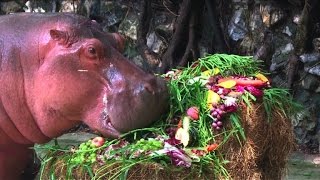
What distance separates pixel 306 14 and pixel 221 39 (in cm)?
78

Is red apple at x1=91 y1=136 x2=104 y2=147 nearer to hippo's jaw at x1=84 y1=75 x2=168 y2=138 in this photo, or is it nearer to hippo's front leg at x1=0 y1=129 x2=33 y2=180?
hippo's jaw at x1=84 y1=75 x2=168 y2=138

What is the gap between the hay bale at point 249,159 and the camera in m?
1.83

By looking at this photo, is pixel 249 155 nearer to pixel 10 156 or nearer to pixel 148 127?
pixel 148 127

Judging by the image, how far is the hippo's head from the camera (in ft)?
5.86

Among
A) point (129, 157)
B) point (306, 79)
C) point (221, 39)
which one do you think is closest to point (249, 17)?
point (221, 39)

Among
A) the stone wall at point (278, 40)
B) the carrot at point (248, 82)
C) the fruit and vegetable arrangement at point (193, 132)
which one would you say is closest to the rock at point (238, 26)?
the stone wall at point (278, 40)

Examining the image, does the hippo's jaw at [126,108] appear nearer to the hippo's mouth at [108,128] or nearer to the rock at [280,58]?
the hippo's mouth at [108,128]

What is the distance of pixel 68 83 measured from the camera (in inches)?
71.1

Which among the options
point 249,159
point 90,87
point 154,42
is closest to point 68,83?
point 90,87

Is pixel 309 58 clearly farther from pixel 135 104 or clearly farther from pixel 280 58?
pixel 135 104

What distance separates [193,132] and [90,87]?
400 mm

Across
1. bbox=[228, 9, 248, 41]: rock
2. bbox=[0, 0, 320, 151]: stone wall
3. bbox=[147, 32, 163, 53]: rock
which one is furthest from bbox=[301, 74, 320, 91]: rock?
bbox=[147, 32, 163, 53]: rock

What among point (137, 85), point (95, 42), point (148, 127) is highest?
point (95, 42)

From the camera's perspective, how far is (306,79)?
5.49 m
